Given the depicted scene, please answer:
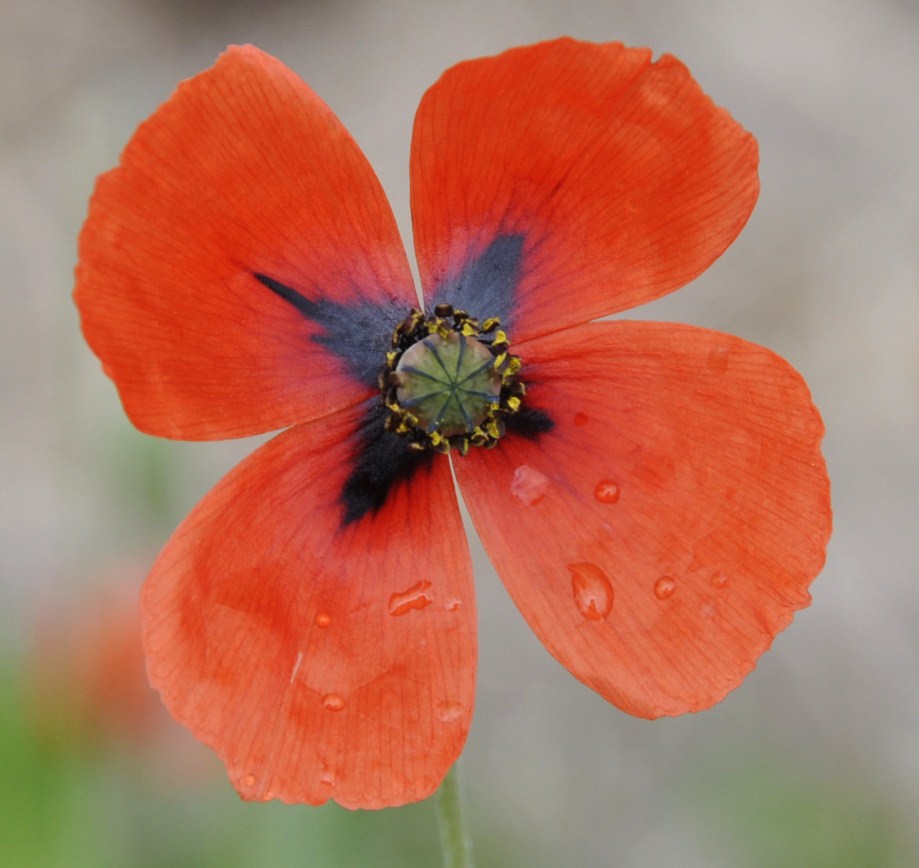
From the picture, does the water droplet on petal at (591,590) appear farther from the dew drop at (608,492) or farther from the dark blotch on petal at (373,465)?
the dark blotch on petal at (373,465)

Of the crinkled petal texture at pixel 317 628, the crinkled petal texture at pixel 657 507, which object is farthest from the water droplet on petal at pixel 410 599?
the crinkled petal texture at pixel 657 507

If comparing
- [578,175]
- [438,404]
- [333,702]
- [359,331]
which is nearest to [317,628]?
[333,702]

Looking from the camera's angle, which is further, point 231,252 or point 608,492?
point 608,492

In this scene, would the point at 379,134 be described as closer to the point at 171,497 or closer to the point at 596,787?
the point at 171,497

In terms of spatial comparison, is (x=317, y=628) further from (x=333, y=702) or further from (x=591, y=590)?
(x=591, y=590)

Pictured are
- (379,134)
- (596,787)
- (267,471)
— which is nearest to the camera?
(267,471)

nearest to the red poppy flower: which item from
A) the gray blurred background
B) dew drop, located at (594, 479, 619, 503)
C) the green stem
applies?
dew drop, located at (594, 479, 619, 503)

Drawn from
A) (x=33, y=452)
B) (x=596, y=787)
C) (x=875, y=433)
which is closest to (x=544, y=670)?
(x=596, y=787)
